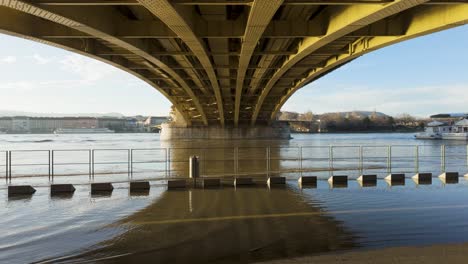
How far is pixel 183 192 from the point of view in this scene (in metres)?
11.9

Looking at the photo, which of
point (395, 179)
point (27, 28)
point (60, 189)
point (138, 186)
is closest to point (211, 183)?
point (138, 186)

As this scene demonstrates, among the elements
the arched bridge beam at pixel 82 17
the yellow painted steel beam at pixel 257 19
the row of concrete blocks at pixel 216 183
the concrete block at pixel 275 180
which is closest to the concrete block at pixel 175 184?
the row of concrete blocks at pixel 216 183

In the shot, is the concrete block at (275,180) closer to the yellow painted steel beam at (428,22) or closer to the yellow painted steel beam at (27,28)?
the yellow painted steel beam at (428,22)

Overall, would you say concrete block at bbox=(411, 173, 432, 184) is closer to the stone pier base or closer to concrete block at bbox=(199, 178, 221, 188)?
concrete block at bbox=(199, 178, 221, 188)

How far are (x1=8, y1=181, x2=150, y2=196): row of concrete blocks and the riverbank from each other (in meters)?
7.93

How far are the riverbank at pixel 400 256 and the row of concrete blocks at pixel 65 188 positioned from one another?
7934mm

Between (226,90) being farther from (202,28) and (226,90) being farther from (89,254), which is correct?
(89,254)

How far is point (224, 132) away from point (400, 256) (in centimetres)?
6215

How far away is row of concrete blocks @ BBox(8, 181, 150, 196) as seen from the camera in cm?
1155

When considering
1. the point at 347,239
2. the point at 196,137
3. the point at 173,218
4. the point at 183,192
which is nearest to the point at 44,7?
the point at 183,192

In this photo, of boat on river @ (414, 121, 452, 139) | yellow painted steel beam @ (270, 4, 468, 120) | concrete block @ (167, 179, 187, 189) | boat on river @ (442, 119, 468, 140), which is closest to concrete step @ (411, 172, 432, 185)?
yellow painted steel beam @ (270, 4, 468, 120)

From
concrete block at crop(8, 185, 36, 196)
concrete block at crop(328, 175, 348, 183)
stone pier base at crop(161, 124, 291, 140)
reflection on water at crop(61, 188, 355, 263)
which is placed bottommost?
reflection on water at crop(61, 188, 355, 263)

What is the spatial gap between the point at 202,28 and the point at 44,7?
22.0ft

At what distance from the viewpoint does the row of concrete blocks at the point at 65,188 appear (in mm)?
11555
